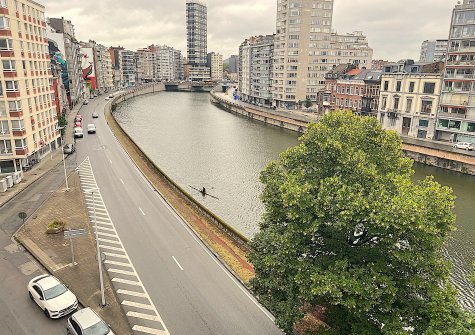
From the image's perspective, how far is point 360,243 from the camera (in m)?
18.3

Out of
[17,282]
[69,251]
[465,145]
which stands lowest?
[17,282]

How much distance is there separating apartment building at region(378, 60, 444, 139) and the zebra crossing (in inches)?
2921

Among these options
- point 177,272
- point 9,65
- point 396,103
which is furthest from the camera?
point 396,103

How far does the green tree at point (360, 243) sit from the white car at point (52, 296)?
542 inches

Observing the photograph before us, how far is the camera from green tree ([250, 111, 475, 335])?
50.9ft

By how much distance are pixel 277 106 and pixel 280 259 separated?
425ft

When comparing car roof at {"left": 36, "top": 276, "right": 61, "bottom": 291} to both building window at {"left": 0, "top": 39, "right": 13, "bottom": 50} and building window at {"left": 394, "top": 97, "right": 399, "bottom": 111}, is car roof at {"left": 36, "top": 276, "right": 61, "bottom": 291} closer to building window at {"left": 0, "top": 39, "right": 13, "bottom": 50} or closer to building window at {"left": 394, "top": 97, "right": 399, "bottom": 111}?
building window at {"left": 0, "top": 39, "right": 13, "bottom": 50}

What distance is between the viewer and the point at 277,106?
143625 mm

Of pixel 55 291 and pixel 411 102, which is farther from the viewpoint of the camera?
pixel 411 102

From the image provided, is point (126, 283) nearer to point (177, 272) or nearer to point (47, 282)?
point (177, 272)

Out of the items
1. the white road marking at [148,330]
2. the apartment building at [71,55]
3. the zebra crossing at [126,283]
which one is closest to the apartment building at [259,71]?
the apartment building at [71,55]

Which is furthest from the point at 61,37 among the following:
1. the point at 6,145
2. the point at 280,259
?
the point at 280,259

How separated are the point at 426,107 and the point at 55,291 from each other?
83056 mm

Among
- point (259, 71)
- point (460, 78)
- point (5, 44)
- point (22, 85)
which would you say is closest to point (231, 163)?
point (22, 85)
